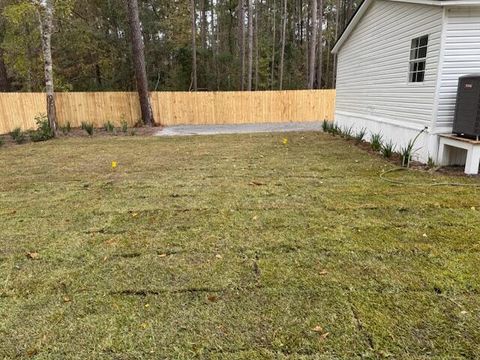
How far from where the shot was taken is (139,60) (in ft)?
45.3

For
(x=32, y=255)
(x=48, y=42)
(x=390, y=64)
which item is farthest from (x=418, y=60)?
(x=48, y=42)

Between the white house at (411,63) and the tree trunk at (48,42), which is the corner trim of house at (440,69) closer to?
the white house at (411,63)

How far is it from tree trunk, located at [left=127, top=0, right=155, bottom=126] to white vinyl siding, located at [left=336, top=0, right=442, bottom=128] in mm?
7624

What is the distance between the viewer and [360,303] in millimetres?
2256

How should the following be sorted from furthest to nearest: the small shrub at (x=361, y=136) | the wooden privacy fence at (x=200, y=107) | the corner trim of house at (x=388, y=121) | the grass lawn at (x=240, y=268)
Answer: the wooden privacy fence at (x=200, y=107), the small shrub at (x=361, y=136), the corner trim of house at (x=388, y=121), the grass lawn at (x=240, y=268)

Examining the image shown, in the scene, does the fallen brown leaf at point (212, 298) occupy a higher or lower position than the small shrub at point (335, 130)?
lower

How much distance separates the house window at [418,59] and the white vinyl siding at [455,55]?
21.7 inches

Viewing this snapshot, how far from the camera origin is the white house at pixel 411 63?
584cm

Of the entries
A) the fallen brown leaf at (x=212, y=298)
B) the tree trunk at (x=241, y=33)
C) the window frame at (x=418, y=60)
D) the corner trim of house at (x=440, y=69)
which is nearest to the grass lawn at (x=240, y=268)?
the fallen brown leaf at (x=212, y=298)

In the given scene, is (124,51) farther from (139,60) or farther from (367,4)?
(367,4)

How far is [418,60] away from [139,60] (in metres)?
10.4

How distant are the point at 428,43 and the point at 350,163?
248 centimetres

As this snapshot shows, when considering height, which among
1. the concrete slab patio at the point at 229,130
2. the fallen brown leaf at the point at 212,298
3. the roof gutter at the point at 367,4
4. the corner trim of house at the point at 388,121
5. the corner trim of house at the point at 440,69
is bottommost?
the concrete slab patio at the point at 229,130

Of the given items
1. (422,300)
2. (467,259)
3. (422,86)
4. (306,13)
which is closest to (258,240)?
(422,300)
